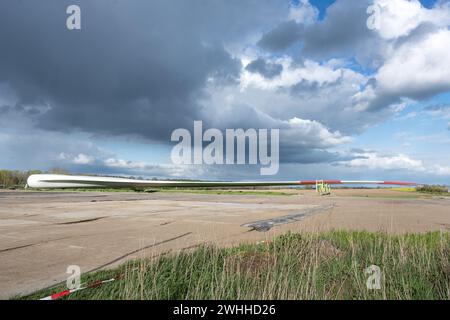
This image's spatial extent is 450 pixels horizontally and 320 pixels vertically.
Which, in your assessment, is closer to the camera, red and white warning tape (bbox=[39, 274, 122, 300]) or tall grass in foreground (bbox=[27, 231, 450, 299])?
red and white warning tape (bbox=[39, 274, 122, 300])

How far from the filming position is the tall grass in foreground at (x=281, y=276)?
4320 mm

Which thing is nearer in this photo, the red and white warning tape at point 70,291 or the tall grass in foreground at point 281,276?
the red and white warning tape at point 70,291

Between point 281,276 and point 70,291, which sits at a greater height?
point 281,276

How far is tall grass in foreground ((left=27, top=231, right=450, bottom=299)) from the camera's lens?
4320 mm

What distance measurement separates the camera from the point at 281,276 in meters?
4.55

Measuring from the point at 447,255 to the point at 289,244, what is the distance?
3.26m

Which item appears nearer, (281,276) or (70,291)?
(70,291)

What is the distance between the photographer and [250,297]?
4.16m
